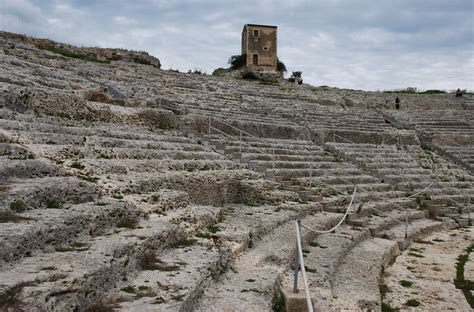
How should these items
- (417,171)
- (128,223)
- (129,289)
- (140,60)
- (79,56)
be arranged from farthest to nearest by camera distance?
(140,60) → (79,56) → (417,171) → (128,223) → (129,289)

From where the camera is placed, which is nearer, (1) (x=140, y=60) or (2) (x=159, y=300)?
(2) (x=159, y=300)

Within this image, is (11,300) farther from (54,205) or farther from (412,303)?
(412,303)

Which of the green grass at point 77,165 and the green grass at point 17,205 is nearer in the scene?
the green grass at point 17,205

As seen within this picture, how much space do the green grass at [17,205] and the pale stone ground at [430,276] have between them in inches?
178

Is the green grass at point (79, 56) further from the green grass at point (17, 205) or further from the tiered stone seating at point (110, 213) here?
the green grass at point (17, 205)

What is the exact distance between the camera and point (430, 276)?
6684 mm

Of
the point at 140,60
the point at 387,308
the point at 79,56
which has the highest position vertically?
the point at 140,60

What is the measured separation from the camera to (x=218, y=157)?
9.89 metres

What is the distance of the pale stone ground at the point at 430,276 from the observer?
5.60 meters

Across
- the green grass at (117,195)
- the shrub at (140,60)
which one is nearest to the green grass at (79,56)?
the shrub at (140,60)

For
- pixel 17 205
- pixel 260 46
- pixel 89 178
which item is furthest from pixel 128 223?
pixel 260 46

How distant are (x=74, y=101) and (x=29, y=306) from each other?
257 inches

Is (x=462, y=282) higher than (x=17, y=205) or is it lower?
lower

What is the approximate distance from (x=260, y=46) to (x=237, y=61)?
7.87 feet
